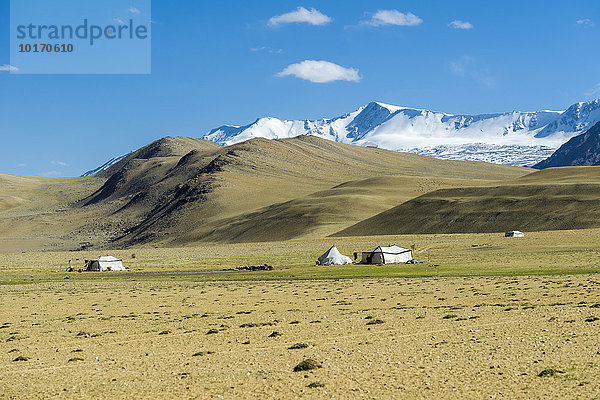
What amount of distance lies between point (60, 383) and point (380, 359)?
9.51 meters

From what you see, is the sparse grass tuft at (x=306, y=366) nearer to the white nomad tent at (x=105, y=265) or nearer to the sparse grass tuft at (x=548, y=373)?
the sparse grass tuft at (x=548, y=373)

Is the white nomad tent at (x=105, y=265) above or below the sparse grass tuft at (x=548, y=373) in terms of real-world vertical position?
below

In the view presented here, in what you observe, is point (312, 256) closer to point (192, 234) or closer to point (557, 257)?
point (557, 257)

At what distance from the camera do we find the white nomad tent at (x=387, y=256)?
7606cm

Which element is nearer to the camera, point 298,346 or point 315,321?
point 298,346

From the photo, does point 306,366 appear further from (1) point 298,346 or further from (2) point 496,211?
(2) point 496,211

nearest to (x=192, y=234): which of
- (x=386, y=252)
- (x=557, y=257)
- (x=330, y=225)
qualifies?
(x=330, y=225)


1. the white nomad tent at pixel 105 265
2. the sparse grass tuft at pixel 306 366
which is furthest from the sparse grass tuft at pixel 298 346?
the white nomad tent at pixel 105 265

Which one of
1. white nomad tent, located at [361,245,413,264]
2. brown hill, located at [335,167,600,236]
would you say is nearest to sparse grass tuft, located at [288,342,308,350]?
white nomad tent, located at [361,245,413,264]

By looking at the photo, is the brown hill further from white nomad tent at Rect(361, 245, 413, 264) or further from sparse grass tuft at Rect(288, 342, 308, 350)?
sparse grass tuft at Rect(288, 342, 308, 350)

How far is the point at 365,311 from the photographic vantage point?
3288 cm

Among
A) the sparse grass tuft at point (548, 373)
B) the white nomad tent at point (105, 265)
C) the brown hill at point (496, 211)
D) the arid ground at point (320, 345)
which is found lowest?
the white nomad tent at point (105, 265)

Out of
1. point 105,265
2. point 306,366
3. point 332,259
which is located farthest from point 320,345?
point 105,265

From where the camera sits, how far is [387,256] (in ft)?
250
